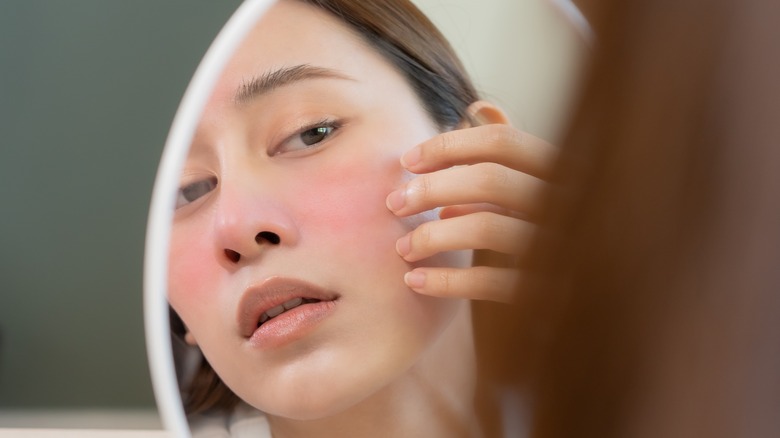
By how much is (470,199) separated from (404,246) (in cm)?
6

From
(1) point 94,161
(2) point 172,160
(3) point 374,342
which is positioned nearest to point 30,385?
(1) point 94,161

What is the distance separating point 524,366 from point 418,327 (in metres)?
0.27

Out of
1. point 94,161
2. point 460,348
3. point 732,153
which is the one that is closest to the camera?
point 732,153

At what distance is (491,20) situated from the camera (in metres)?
0.53

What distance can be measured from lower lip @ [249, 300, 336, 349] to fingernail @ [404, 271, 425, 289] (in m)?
0.06

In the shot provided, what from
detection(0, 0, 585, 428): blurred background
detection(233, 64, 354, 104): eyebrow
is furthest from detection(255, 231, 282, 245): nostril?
detection(0, 0, 585, 428): blurred background

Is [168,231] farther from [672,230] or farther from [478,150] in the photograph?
[672,230]

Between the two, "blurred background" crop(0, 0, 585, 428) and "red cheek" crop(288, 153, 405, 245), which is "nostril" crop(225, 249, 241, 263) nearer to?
"red cheek" crop(288, 153, 405, 245)

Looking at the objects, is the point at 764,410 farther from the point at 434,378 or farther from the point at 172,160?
the point at 172,160

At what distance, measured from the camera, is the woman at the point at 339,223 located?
0.49m

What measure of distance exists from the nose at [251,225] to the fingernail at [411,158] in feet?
0.30

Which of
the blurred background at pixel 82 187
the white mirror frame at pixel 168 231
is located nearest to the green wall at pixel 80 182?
the blurred background at pixel 82 187

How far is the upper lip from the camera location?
523 millimetres

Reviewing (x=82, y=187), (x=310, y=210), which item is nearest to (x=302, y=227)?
(x=310, y=210)
